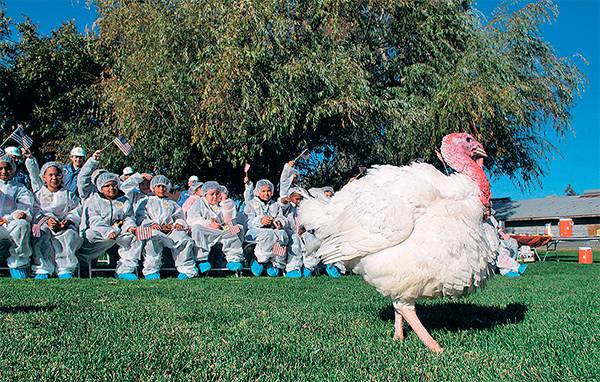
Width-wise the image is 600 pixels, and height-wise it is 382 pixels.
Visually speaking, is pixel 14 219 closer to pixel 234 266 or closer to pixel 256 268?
pixel 234 266

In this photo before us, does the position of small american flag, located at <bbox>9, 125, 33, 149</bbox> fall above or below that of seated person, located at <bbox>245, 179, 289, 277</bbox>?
above

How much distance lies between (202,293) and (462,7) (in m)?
15.9

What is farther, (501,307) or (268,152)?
(268,152)

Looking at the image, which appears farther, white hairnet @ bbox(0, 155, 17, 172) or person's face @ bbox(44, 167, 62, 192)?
person's face @ bbox(44, 167, 62, 192)

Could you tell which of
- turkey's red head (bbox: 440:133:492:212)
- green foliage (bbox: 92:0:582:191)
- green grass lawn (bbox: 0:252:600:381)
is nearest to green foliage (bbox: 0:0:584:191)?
green foliage (bbox: 92:0:582:191)

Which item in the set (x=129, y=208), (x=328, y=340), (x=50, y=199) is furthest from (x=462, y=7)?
(x=328, y=340)

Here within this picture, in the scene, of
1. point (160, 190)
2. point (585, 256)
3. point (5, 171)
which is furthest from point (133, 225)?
point (585, 256)

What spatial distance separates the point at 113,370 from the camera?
3447mm

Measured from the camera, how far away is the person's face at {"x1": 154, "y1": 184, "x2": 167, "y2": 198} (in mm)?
12414

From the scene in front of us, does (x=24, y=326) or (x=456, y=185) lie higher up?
(x=456, y=185)

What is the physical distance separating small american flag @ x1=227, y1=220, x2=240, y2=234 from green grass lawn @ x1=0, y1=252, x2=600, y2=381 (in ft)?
14.9

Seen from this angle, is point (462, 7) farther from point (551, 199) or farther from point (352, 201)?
point (551, 199)

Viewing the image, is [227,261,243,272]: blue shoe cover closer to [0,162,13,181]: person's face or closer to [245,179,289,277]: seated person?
[245,179,289,277]: seated person

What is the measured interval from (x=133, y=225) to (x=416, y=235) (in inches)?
329
